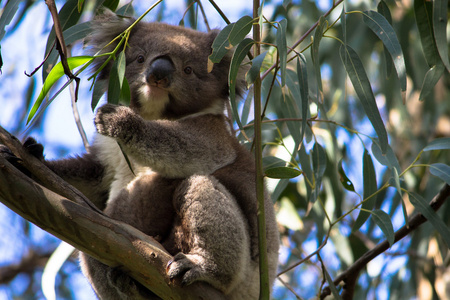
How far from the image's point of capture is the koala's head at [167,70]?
2443 mm

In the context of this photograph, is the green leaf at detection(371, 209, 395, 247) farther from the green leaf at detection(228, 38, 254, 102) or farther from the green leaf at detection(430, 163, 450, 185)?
the green leaf at detection(228, 38, 254, 102)

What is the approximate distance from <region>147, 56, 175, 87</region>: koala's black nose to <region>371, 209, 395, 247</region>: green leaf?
1.08m

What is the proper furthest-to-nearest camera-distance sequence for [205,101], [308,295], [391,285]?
[308,295] → [391,285] → [205,101]

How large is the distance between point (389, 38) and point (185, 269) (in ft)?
3.72

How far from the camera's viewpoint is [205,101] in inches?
103

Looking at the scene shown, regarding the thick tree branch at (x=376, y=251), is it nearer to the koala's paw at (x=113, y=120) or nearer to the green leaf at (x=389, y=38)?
the green leaf at (x=389, y=38)

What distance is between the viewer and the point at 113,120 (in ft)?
6.65

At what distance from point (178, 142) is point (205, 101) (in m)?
0.42

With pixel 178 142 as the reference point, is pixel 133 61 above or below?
above

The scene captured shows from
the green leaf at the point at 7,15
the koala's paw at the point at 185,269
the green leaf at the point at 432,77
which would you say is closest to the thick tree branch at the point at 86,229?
the koala's paw at the point at 185,269

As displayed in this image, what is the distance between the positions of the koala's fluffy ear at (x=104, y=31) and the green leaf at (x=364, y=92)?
1.09 m

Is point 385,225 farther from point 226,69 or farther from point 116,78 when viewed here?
point 116,78

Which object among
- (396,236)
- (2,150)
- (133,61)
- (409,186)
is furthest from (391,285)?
(2,150)

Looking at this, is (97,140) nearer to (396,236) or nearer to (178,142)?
(178,142)
